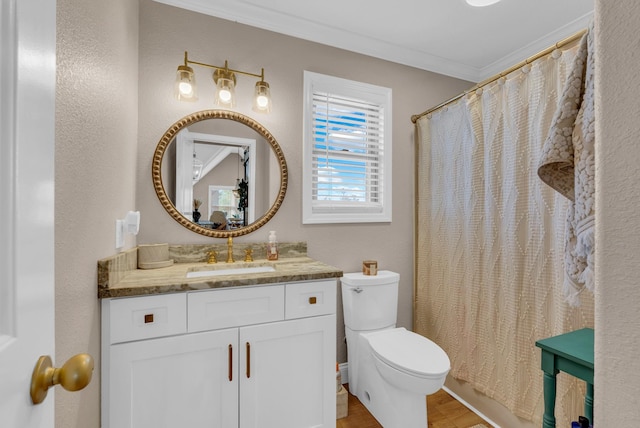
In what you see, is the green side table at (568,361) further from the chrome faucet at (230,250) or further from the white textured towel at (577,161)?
the chrome faucet at (230,250)

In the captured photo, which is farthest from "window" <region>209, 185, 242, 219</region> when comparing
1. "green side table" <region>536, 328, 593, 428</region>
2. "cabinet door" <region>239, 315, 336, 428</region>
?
"green side table" <region>536, 328, 593, 428</region>

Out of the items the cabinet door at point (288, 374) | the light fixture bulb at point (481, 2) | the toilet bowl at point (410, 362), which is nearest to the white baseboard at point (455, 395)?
the toilet bowl at point (410, 362)

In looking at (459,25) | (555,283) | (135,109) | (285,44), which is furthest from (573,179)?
(135,109)

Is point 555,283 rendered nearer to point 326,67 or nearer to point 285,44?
point 326,67

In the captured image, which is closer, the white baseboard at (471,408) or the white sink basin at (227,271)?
the white sink basin at (227,271)

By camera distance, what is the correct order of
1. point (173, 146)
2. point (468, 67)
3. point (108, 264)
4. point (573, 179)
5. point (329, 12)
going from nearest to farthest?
point (573, 179), point (108, 264), point (173, 146), point (329, 12), point (468, 67)

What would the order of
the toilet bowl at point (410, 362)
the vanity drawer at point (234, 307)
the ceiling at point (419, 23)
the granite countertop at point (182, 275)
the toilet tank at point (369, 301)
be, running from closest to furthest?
the granite countertop at point (182, 275)
the vanity drawer at point (234, 307)
the toilet bowl at point (410, 362)
the ceiling at point (419, 23)
the toilet tank at point (369, 301)

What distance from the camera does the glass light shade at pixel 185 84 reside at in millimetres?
1601

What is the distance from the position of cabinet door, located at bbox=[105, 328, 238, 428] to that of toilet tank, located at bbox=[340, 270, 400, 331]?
85cm

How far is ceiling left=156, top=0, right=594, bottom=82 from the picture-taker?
1788mm

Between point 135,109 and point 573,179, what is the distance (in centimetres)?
201

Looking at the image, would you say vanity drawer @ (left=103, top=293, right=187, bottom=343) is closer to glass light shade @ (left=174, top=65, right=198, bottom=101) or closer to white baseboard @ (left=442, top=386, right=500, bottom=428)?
glass light shade @ (left=174, top=65, right=198, bottom=101)

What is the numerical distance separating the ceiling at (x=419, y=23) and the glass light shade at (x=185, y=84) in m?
0.47

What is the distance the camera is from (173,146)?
5.70ft
